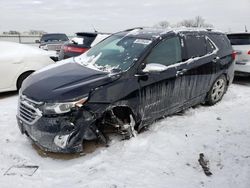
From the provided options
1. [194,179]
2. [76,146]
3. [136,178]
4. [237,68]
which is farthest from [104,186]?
[237,68]

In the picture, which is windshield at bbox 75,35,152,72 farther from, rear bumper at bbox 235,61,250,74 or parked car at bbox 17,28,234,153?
rear bumper at bbox 235,61,250,74

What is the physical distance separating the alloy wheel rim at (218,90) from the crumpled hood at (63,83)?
114 inches

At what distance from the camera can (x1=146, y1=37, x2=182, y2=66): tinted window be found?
14.5 ft

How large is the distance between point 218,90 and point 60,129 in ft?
12.5

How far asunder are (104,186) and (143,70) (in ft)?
5.79

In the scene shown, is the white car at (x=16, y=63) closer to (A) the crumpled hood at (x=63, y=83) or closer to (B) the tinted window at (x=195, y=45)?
(A) the crumpled hood at (x=63, y=83)

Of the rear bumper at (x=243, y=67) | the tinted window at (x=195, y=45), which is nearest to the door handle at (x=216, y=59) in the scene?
the tinted window at (x=195, y=45)

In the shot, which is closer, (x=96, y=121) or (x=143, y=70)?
(x=96, y=121)

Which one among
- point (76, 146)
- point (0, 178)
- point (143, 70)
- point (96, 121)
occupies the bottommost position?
point (0, 178)

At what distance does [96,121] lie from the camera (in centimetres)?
377

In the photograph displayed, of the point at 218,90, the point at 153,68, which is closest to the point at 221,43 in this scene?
the point at 218,90

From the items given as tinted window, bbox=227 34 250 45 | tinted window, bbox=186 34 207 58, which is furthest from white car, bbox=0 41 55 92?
tinted window, bbox=227 34 250 45

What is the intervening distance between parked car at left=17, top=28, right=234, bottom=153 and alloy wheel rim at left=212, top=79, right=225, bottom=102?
0.86 ft

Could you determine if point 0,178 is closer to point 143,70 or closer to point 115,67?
point 115,67
